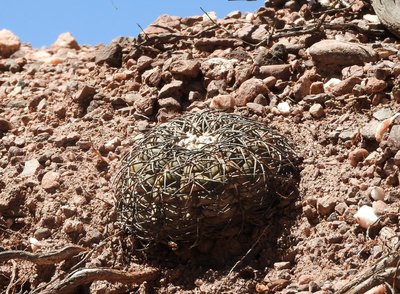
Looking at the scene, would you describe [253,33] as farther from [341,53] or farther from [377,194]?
[377,194]

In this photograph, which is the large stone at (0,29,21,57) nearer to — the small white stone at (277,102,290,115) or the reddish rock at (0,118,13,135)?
the reddish rock at (0,118,13,135)

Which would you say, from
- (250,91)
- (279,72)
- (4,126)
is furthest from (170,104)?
(4,126)

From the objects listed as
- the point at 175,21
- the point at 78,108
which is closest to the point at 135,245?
the point at 78,108

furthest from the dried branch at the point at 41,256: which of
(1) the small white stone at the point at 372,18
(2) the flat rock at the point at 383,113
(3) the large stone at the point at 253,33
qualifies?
(1) the small white stone at the point at 372,18

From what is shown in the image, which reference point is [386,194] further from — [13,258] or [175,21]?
[175,21]

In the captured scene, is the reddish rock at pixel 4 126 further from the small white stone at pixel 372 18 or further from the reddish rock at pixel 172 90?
the small white stone at pixel 372 18
